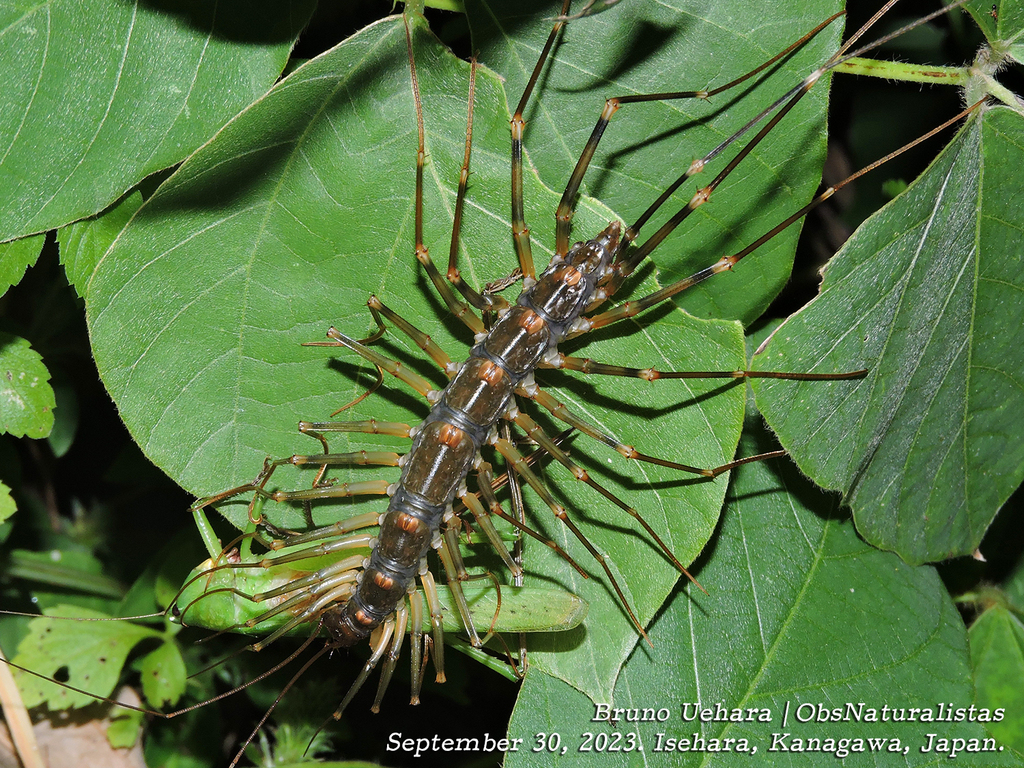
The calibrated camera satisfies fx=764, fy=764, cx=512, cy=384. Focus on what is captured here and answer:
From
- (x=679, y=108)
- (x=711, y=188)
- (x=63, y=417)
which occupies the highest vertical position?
(x=679, y=108)

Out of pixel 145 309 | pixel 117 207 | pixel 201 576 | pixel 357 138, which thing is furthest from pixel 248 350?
pixel 201 576

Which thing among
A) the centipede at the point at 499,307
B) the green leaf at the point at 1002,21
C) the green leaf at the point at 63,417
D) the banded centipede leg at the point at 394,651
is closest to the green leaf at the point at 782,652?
the centipede at the point at 499,307

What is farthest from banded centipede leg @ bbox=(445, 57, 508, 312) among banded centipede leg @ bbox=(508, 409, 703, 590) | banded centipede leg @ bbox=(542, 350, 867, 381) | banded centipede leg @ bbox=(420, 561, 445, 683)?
banded centipede leg @ bbox=(420, 561, 445, 683)

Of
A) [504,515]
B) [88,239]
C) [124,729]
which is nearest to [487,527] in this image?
[504,515]

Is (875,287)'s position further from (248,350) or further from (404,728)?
(404,728)

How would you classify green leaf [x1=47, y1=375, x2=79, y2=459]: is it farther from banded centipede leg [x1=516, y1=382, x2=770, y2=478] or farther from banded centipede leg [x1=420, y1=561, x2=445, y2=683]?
banded centipede leg [x1=516, y1=382, x2=770, y2=478]

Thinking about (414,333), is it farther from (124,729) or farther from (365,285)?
(124,729)
